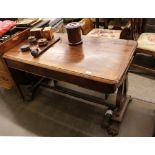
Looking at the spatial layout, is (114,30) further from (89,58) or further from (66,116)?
(66,116)

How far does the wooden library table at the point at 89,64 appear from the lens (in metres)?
1.18

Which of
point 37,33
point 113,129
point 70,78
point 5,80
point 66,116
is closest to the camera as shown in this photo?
point 70,78

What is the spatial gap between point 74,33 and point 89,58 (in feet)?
0.89

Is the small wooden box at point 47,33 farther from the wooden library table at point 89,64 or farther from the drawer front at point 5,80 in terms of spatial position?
the drawer front at point 5,80

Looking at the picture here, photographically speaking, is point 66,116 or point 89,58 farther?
point 66,116

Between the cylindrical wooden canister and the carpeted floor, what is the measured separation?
0.73 metres

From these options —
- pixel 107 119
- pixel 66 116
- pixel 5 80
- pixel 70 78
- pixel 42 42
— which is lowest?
pixel 66 116

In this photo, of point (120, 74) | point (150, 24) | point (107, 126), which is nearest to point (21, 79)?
point (107, 126)

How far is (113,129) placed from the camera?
1.60 meters

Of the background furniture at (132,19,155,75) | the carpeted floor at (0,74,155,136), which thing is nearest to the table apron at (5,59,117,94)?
the carpeted floor at (0,74,155,136)

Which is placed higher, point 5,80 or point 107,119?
point 5,80

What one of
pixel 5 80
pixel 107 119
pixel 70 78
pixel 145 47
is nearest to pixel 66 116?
pixel 107 119

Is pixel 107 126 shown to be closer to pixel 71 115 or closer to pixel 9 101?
pixel 71 115

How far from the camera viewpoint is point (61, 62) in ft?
4.50
